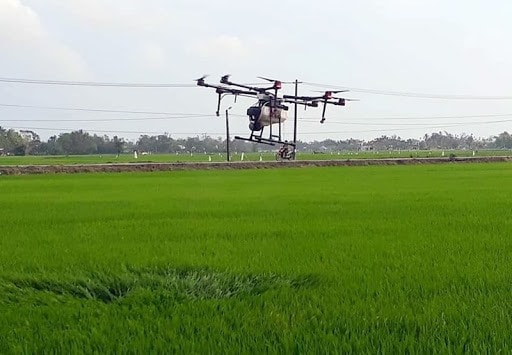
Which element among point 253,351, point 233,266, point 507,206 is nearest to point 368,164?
point 507,206

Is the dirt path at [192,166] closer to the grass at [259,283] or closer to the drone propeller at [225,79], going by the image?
the drone propeller at [225,79]

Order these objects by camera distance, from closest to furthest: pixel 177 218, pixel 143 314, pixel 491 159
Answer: pixel 143 314 < pixel 177 218 < pixel 491 159

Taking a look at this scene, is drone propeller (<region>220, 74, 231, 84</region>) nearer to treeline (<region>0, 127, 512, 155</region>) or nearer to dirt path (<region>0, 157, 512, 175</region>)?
dirt path (<region>0, 157, 512, 175</region>)

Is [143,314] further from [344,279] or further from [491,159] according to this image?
[491,159]

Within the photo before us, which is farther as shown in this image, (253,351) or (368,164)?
(368,164)

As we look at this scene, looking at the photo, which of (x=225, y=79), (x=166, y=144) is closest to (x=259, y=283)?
(x=225, y=79)

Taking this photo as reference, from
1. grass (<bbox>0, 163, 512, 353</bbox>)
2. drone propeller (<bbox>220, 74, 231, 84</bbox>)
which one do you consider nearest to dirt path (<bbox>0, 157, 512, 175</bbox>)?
drone propeller (<bbox>220, 74, 231, 84</bbox>)
